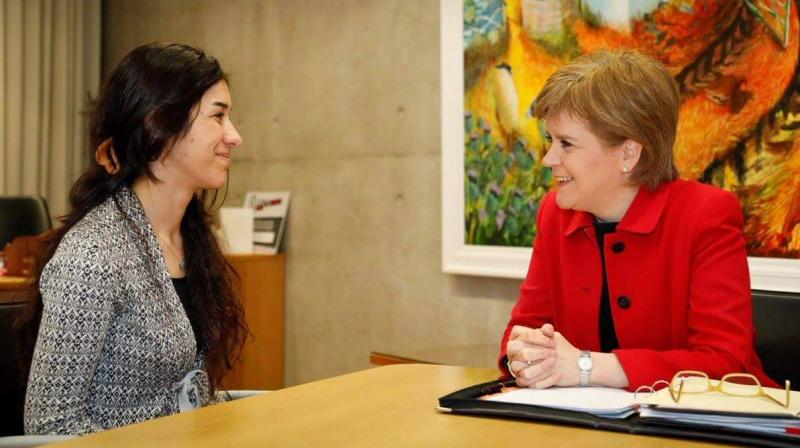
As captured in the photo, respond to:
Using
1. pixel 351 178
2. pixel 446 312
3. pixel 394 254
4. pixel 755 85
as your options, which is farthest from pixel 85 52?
pixel 755 85

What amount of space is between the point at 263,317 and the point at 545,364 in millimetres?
3364

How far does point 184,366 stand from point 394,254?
2.50 meters

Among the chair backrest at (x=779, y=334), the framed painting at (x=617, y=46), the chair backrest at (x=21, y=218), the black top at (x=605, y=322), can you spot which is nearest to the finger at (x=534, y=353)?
the black top at (x=605, y=322)

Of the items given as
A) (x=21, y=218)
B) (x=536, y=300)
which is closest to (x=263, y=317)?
(x=21, y=218)

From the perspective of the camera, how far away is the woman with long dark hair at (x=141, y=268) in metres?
1.89

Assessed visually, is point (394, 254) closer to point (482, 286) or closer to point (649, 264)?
point (482, 286)

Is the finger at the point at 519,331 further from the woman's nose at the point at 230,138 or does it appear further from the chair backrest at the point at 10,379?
the chair backrest at the point at 10,379

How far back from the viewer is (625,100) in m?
2.06

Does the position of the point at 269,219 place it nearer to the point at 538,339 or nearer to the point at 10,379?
the point at 10,379

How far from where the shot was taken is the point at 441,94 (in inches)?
167

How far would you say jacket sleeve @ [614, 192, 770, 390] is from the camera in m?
1.82

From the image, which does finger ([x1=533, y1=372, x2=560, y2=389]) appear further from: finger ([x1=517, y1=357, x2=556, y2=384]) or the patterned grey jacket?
the patterned grey jacket

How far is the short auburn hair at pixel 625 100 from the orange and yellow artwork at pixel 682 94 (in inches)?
46.9

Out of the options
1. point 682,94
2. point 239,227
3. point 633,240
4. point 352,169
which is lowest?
point 633,240
